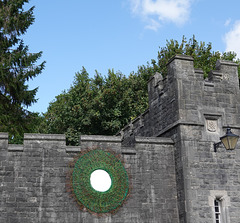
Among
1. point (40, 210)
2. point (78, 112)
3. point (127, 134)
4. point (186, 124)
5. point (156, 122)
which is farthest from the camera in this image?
point (78, 112)

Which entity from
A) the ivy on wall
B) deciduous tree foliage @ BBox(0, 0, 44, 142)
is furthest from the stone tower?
deciduous tree foliage @ BBox(0, 0, 44, 142)

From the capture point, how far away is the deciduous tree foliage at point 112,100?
27078 mm

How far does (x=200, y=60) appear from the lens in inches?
1075

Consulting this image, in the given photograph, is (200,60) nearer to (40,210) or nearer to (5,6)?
(5,6)

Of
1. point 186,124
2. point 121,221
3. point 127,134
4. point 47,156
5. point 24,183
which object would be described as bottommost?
point 121,221

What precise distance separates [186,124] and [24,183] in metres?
5.06

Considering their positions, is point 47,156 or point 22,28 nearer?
point 47,156

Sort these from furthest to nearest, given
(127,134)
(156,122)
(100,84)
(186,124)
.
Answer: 1. (100,84)
2. (127,134)
3. (156,122)
4. (186,124)

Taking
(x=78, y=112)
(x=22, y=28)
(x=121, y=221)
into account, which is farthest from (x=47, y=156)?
(x=78, y=112)

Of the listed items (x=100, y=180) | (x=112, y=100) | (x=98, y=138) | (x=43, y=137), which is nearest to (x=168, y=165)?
(x=100, y=180)

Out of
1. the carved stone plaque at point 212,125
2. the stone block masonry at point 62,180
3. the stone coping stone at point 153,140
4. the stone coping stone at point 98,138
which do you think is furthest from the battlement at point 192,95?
the stone coping stone at point 98,138

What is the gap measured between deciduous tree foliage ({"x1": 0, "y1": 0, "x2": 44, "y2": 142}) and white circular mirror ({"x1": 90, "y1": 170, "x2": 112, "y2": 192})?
23.9 ft

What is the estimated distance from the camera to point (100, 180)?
11.8 meters

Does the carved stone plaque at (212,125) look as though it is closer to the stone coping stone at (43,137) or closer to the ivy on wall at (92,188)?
the ivy on wall at (92,188)
